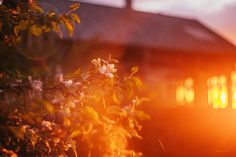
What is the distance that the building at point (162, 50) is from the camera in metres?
13.5

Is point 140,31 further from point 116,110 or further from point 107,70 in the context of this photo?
point 116,110

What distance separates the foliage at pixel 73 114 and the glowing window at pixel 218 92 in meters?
17.2

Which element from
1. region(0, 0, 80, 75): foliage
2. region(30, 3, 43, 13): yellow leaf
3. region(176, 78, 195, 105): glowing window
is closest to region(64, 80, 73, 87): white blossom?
region(0, 0, 80, 75): foliage

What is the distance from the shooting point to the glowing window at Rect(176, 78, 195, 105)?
1825 cm

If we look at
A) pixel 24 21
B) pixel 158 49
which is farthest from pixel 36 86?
pixel 158 49

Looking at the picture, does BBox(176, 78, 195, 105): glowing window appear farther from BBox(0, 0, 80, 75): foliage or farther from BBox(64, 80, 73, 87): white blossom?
BBox(64, 80, 73, 87): white blossom

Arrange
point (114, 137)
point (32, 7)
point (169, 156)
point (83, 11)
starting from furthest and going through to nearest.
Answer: point (83, 11), point (169, 156), point (32, 7), point (114, 137)

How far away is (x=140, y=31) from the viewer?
48.6 ft

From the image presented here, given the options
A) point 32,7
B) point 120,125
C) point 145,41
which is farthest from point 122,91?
point 145,41

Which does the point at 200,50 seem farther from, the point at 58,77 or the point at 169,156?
the point at 58,77

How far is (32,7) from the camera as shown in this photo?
8.04 ft

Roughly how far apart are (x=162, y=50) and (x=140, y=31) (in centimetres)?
108

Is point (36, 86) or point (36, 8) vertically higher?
point (36, 8)

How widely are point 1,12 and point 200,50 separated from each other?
41.5ft
